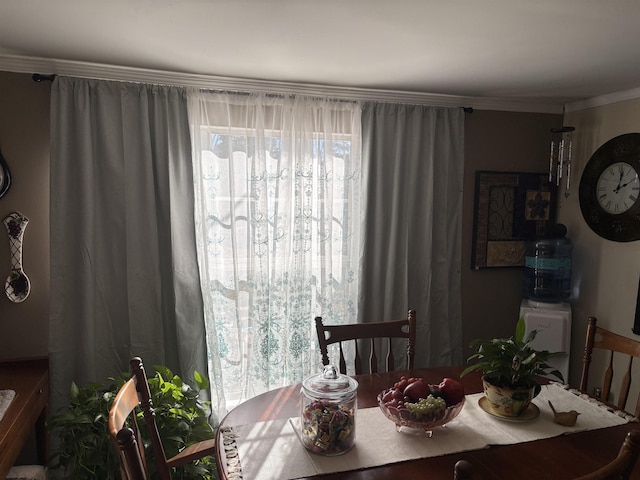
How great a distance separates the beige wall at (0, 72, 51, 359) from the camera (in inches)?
94.0

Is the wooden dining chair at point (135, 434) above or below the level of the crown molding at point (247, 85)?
below

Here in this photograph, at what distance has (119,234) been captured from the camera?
252 centimetres

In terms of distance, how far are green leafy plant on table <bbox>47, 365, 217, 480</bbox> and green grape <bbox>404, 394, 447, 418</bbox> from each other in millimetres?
1133

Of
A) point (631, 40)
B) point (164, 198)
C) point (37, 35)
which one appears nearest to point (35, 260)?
point (164, 198)

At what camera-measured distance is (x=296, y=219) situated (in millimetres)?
2822

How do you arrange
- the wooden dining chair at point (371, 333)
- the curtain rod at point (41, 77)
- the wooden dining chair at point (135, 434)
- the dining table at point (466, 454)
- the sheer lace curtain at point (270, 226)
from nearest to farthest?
the wooden dining chair at point (135, 434) → the dining table at point (466, 454) → the wooden dining chair at point (371, 333) → the curtain rod at point (41, 77) → the sheer lace curtain at point (270, 226)

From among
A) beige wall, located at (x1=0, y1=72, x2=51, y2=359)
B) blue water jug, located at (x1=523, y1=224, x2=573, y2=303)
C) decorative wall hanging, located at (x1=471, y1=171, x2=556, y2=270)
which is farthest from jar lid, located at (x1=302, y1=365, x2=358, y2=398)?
blue water jug, located at (x1=523, y1=224, x2=573, y2=303)

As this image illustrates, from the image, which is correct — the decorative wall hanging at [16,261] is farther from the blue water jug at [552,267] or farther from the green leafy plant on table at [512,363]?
the blue water jug at [552,267]

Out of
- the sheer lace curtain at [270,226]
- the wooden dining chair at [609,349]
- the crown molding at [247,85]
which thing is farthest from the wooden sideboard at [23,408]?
the wooden dining chair at [609,349]

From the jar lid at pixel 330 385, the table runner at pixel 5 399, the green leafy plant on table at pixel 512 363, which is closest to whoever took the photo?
the jar lid at pixel 330 385

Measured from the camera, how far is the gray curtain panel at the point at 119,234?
2412 mm

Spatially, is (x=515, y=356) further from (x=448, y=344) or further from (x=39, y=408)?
(x=39, y=408)

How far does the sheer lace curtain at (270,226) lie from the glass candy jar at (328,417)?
1366mm

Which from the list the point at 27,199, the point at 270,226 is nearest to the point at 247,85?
the point at 270,226
